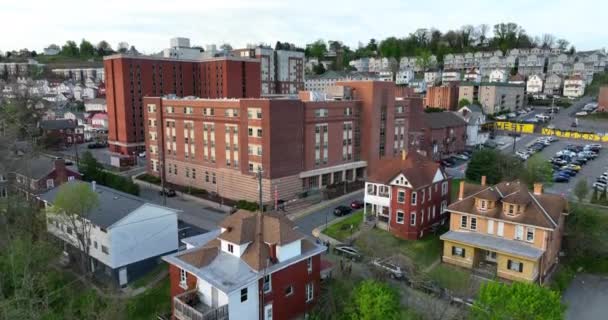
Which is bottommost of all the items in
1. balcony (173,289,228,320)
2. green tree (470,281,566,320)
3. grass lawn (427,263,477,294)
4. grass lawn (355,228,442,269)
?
grass lawn (427,263,477,294)

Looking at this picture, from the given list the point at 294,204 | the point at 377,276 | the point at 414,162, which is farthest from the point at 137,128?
the point at 377,276

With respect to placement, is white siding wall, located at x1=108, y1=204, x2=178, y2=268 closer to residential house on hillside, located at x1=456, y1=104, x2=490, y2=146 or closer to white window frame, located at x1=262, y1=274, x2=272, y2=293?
white window frame, located at x1=262, y1=274, x2=272, y2=293

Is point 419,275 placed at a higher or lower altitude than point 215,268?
lower

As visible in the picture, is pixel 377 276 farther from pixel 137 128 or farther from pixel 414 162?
pixel 137 128

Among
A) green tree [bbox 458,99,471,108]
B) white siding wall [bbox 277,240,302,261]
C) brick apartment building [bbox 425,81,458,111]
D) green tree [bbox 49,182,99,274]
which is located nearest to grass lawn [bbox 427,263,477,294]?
white siding wall [bbox 277,240,302,261]

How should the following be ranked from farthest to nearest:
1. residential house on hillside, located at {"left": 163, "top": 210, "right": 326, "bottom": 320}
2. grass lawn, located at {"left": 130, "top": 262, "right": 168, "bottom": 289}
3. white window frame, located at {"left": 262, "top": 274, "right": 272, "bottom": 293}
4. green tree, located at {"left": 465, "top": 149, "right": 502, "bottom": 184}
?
green tree, located at {"left": 465, "top": 149, "right": 502, "bottom": 184}, grass lawn, located at {"left": 130, "top": 262, "right": 168, "bottom": 289}, white window frame, located at {"left": 262, "top": 274, "right": 272, "bottom": 293}, residential house on hillside, located at {"left": 163, "top": 210, "right": 326, "bottom": 320}

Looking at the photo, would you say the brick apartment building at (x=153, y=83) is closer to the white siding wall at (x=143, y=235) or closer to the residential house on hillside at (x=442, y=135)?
the residential house on hillside at (x=442, y=135)
